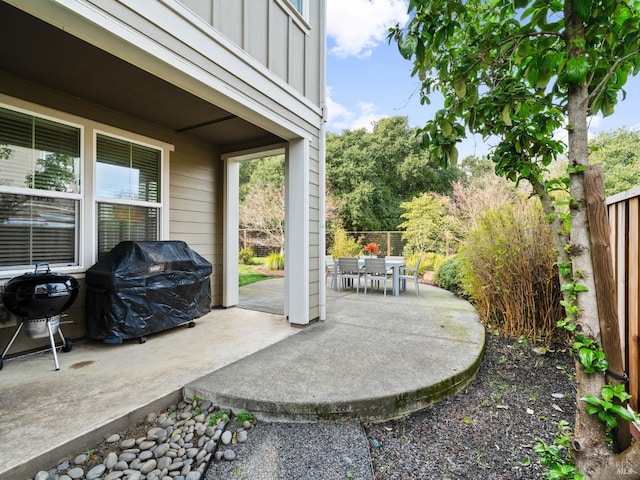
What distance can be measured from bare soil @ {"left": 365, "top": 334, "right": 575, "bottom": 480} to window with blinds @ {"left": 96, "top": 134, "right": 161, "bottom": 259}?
365 centimetres

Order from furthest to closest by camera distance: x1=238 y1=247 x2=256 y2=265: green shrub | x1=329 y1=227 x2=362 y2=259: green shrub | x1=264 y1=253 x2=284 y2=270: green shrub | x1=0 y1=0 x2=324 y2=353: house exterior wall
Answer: x1=238 y1=247 x2=256 y2=265: green shrub
x1=264 y1=253 x2=284 y2=270: green shrub
x1=329 y1=227 x2=362 y2=259: green shrub
x1=0 y1=0 x2=324 y2=353: house exterior wall

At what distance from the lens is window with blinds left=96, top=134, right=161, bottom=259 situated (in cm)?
362

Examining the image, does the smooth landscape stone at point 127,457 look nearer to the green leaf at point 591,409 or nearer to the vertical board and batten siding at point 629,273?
the green leaf at point 591,409

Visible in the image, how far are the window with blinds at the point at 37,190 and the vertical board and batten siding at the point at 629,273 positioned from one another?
4719mm

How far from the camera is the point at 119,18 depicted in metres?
1.94

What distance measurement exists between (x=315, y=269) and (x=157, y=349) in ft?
6.69

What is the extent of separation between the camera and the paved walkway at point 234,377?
72.7 inches

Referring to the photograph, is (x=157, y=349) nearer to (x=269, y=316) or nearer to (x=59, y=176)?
(x=269, y=316)

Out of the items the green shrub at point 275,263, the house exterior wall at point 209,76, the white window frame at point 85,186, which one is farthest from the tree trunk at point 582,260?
the green shrub at point 275,263

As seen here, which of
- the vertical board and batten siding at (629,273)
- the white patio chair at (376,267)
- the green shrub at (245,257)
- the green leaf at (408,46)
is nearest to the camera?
the green leaf at (408,46)

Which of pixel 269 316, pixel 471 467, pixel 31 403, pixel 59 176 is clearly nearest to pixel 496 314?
pixel 471 467

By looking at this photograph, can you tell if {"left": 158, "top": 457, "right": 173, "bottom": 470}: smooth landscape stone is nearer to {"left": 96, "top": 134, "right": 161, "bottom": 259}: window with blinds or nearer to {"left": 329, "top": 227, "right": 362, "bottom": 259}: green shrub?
{"left": 96, "top": 134, "right": 161, "bottom": 259}: window with blinds

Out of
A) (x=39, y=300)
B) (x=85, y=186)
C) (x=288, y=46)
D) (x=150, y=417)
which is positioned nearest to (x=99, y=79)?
(x=85, y=186)

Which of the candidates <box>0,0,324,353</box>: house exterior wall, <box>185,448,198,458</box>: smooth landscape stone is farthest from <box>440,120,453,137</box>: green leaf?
<box>185,448,198,458</box>: smooth landscape stone
